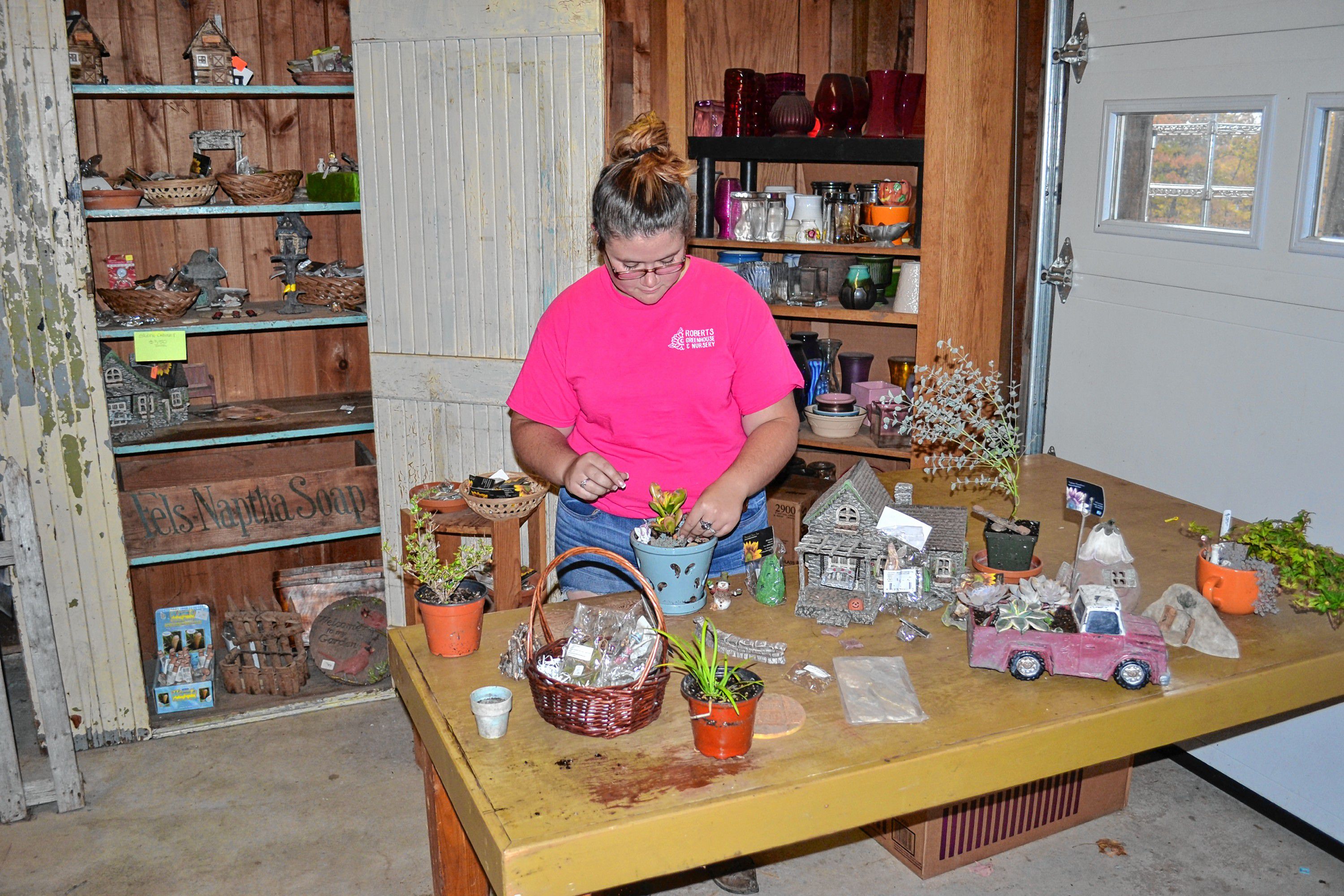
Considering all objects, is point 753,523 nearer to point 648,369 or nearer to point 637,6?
point 648,369

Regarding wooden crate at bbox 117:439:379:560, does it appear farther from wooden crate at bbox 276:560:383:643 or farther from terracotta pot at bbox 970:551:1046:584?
terracotta pot at bbox 970:551:1046:584

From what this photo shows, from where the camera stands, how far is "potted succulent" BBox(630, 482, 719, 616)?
1938 millimetres

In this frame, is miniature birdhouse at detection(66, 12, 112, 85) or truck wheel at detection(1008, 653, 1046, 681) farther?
miniature birdhouse at detection(66, 12, 112, 85)

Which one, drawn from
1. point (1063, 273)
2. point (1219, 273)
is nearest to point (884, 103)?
point (1063, 273)

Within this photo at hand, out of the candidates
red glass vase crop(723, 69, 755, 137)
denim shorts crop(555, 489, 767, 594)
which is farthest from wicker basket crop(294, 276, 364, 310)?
denim shorts crop(555, 489, 767, 594)

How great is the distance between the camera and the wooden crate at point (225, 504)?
333 centimetres

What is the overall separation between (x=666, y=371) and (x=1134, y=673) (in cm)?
106

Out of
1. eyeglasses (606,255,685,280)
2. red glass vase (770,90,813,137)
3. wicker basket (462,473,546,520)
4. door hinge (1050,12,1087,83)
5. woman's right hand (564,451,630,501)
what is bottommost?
wicker basket (462,473,546,520)

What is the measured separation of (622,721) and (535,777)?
155mm

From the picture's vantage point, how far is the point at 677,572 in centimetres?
195

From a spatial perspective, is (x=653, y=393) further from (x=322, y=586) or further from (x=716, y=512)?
(x=322, y=586)

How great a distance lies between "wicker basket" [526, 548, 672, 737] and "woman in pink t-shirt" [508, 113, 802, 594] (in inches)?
21.0

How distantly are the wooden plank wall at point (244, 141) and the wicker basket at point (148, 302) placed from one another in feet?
0.79

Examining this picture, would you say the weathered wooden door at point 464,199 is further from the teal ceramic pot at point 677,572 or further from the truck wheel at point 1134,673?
the truck wheel at point 1134,673
